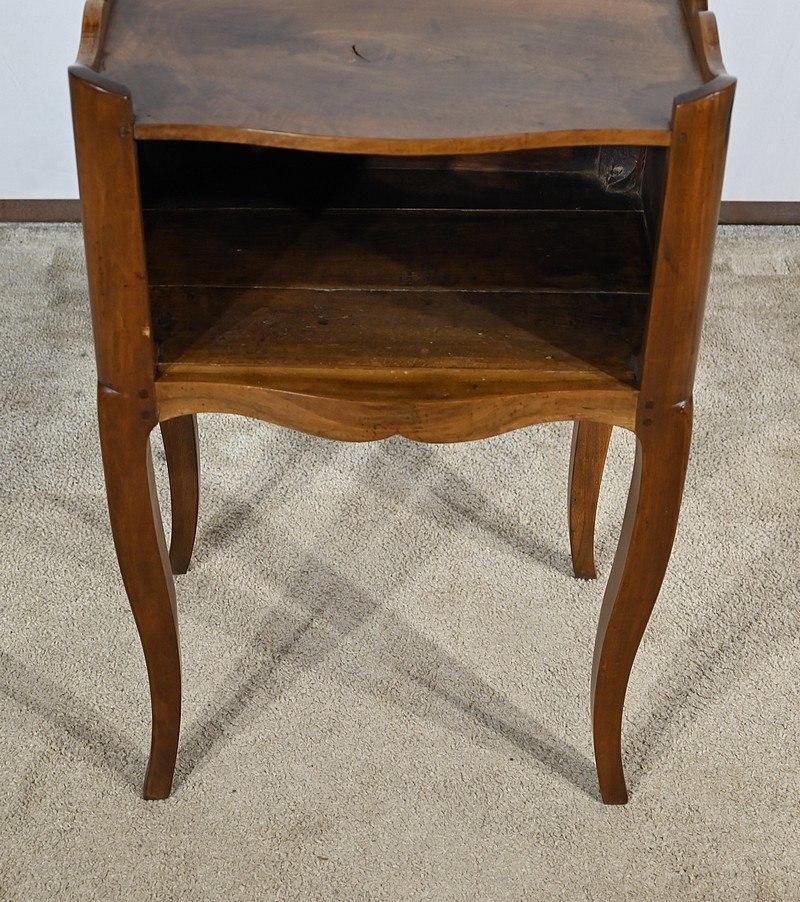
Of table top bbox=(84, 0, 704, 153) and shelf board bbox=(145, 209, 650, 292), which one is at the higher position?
table top bbox=(84, 0, 704, 153)

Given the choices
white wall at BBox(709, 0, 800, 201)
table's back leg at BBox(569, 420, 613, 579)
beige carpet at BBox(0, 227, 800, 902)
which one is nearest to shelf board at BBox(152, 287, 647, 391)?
table's back leg at BBox(569, 420, 613, 579)

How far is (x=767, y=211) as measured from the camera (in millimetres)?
2395

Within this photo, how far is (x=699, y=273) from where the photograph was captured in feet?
3.15

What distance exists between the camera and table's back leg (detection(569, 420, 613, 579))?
1.50 meters

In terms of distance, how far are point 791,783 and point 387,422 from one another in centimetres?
67

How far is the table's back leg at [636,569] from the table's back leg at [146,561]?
1.41ft

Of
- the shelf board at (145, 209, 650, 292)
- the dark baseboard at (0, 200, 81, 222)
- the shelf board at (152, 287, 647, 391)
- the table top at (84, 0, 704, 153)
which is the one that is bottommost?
the dark baseboard at (0, 200, 81, 222)

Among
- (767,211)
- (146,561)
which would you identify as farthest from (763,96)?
(146,561)

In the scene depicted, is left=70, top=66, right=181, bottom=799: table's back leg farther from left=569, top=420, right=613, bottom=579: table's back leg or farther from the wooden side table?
left=569, top=420, right=613, bottom=579: table's back leg

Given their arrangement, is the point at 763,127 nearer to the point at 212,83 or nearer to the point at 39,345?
the point at 39,345

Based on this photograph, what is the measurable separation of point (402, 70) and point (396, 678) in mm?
761

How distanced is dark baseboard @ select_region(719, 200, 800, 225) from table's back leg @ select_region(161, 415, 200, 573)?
131cm

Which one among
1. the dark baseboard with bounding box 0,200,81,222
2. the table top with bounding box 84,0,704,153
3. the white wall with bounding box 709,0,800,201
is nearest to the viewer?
the table top with bounding box 84,0,704,153

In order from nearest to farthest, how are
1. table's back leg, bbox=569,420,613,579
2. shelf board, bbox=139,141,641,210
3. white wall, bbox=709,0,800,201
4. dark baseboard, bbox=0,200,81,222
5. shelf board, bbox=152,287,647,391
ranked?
shelf board, bbox=152,287,647,391
shelf board, bbox=139,141,641,210
table's back leg, bbox=569,420,613,579
white wall, bbox=709,0,800,201
dark baseboard, bbox=0,200,81,222
